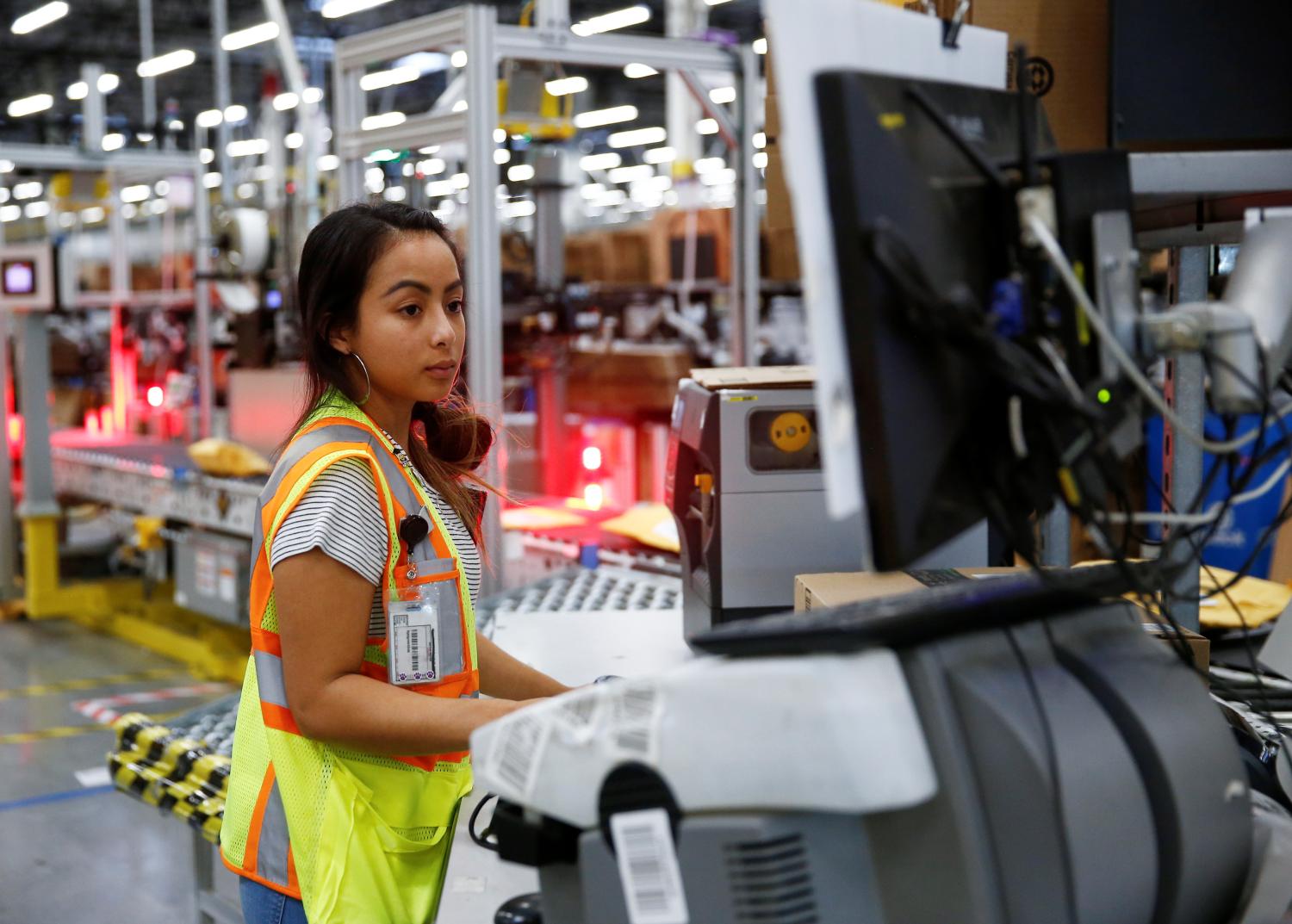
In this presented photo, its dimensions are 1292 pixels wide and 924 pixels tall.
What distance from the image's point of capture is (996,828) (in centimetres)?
90

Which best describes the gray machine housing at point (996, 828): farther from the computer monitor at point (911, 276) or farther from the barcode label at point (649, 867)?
the computer monitor at point (911, 276)

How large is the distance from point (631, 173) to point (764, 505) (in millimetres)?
24163

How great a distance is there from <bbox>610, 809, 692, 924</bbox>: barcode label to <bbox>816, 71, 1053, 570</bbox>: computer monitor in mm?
250

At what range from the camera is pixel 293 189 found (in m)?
6.91

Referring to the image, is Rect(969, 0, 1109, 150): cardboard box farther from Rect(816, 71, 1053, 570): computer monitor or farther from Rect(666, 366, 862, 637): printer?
Rect(816, 71, 1053, 570): computer monitor

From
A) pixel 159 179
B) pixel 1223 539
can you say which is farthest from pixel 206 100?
pixel 1223 539

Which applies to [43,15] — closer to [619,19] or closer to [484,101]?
[619,19]

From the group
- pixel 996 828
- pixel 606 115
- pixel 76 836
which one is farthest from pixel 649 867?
pixel 606 115

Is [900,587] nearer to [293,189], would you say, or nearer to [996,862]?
[996,862]

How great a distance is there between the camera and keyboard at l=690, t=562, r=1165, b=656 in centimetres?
89

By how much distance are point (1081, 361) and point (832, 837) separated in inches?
15.9

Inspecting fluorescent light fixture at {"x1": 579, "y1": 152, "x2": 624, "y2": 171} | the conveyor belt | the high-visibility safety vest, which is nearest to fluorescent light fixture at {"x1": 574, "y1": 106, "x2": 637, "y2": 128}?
fluorescent light fixture at {"x1": 579, "y1": 152, "x2": 624, "y2": 171}

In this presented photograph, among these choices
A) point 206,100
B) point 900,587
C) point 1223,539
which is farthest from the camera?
point 206,100

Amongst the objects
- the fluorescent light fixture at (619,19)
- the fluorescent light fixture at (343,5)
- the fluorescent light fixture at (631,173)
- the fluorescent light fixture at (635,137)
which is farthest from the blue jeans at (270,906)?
the fluorescent light fixture at (631,173)
